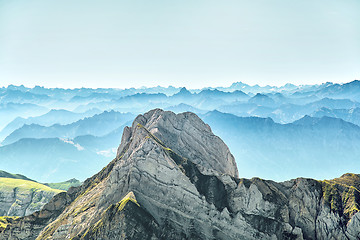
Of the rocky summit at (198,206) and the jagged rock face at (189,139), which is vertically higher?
the jagged rock face at (189,139)

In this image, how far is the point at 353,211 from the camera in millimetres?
85188

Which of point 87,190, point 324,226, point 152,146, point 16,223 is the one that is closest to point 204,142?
point 152,146

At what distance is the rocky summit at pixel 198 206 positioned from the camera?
86.6 metres

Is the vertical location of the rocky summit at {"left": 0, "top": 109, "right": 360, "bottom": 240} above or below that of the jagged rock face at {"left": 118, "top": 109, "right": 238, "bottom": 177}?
below

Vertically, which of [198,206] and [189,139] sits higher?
[189,139]

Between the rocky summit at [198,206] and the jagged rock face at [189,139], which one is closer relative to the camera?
the rocky summit at [198,206]

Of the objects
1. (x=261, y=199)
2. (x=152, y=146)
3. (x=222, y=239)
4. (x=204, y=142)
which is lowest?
(x=222, y=239)

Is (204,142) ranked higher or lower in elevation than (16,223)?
higher

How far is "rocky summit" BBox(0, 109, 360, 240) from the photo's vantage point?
284 ft

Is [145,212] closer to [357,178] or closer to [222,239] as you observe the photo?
[222,239]

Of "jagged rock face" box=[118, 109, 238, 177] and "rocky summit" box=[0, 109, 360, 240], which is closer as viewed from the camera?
"rocky summit" box=[0, 109, 360, 240]

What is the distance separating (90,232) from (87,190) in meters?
30.2

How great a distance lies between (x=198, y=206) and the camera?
92500 millimetres

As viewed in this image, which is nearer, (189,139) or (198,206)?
(198,206)
